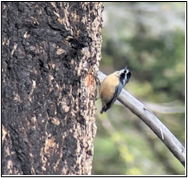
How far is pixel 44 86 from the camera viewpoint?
1679mm

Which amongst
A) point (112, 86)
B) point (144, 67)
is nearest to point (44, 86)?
point (112, 86)

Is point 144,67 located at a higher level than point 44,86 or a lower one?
higher

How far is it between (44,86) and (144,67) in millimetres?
4286

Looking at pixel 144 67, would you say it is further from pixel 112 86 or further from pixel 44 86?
pixel 44 86

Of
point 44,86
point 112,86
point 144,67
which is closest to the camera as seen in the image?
point 44,86

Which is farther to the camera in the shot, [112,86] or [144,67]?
[144,67]

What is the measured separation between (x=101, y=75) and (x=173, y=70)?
10.9ft

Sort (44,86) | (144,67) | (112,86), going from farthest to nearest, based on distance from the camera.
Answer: (144,67) < (112,86) < (44,86)

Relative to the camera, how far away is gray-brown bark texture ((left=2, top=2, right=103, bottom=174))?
1.63 meters

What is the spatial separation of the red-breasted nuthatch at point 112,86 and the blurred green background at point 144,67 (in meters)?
2.35

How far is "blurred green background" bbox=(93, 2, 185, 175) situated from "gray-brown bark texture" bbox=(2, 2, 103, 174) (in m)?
2.91

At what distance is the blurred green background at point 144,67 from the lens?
5332 mm

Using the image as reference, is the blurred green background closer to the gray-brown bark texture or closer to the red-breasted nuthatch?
the red-breasted nuthatch

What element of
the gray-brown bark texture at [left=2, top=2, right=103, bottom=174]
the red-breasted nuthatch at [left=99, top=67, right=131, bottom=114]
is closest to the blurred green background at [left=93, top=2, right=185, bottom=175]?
the red-breasted nuthatch at [left=99, top=67, right=131, bottom=114]
